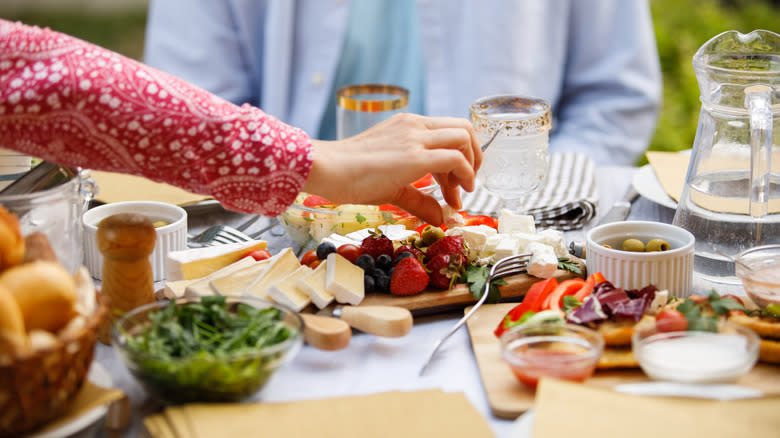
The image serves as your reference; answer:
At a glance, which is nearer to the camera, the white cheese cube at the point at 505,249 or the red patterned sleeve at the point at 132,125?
the red patterned sleeve at the point at 132,125

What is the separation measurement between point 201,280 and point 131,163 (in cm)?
22

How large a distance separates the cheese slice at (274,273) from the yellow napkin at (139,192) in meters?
0.40

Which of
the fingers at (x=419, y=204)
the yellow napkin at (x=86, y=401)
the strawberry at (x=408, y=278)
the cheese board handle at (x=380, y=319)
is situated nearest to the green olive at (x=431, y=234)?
the fingers at (x=419, y=204)

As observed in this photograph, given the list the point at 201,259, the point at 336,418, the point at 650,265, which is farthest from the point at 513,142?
the point at 336,418

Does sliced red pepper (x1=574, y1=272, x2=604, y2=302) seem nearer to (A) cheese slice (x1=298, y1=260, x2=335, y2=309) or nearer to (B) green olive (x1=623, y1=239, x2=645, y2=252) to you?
(B) green olive (x1=623, y1=239, x2=645, y2=252)

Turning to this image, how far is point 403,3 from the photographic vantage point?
9.10 ft

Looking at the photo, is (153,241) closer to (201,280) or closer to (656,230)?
(201,280)

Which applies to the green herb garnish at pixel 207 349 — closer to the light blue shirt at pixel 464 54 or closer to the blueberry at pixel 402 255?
the blueberry at pixel 402 255

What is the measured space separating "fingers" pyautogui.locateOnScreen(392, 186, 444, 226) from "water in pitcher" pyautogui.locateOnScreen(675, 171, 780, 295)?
17.1 inches

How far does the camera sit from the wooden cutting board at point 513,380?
0.91 meters

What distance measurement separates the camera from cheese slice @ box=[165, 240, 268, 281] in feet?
3.89

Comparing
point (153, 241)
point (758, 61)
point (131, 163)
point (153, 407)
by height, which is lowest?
point (153, 407)

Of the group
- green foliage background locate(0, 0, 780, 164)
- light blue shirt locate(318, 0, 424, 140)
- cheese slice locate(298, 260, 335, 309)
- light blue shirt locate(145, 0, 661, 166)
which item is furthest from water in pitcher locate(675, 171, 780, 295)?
green foliage background locate(0, 0, 780, 164)

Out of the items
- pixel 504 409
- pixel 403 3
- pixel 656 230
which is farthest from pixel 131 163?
pixel 403 3
